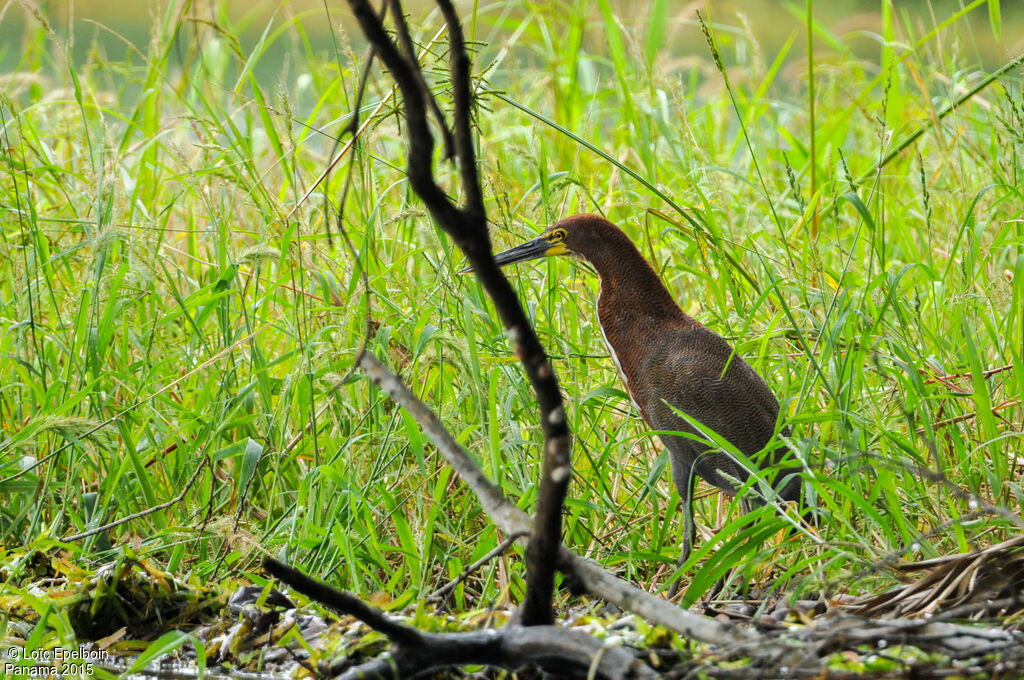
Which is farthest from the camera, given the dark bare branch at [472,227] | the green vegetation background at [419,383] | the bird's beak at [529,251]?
the bird's beak at [529,251]

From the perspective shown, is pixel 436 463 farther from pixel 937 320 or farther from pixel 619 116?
pixel 619 116

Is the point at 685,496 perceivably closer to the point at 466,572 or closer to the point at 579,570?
the point at 466,572

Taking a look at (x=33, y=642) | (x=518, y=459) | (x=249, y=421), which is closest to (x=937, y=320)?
(x=518, y=459)

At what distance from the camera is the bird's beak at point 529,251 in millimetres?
3053

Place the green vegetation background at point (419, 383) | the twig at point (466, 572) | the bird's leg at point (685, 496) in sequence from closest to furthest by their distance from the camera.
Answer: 1. the twig at point (466, 572)
2. the green vegetation background at point (419, 383)
3. the bird's leg at point (685, 496)

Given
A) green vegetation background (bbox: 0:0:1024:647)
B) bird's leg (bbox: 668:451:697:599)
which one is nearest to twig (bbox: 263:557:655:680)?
green vegetation background (bbox: 0:0:1024:647)

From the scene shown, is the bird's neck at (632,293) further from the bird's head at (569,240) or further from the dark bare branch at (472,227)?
the dark bare branch at (472,227)

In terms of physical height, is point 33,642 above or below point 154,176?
below

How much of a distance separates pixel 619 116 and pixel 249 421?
2.48 meters

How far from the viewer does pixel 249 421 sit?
296cm

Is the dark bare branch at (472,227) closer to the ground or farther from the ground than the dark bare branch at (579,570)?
farther from the ground

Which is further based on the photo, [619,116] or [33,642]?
[619,116]

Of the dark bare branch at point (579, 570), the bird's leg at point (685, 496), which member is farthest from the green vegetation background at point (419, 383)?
the dark bare branch at point (579, 570)

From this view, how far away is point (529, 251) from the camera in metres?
3.10
